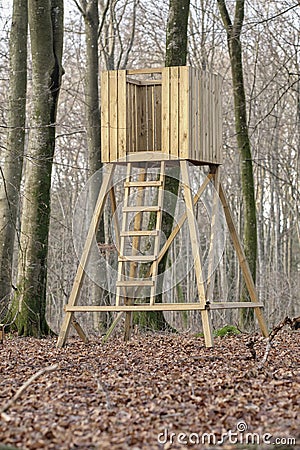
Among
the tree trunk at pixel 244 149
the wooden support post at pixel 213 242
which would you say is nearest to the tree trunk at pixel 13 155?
the wooden support post at pixel 213 242

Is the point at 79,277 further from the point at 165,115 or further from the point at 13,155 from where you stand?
the point at 13,155

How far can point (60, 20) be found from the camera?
14.3 m

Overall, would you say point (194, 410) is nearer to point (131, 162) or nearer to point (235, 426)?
point (235, 426)

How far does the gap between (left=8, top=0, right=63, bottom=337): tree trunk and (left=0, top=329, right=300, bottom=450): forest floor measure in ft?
6.39

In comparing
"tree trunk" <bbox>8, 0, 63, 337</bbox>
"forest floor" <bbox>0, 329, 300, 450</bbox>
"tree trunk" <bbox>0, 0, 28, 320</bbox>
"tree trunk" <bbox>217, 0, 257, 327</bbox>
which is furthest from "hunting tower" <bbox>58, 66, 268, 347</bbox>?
"tree trunk" <bbox>217, 0, 257, 327</bbox>

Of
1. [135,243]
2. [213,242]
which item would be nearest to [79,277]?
[135,243]

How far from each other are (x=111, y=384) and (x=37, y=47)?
6.71 meters

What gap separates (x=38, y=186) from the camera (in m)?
13.3

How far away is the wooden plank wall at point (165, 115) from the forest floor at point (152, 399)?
2.68m

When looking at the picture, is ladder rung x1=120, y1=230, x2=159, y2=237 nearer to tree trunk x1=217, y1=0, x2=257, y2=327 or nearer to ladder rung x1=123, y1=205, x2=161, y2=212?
ladder rung x1=123, y1=205, x2=161, y2=212

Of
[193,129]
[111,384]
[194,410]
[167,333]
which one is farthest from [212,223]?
[194,410]

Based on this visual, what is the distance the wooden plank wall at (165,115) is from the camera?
1137 cm

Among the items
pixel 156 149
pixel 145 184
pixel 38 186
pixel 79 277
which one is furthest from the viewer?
pixel 38 186

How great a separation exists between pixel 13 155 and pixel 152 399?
7.56 metres
